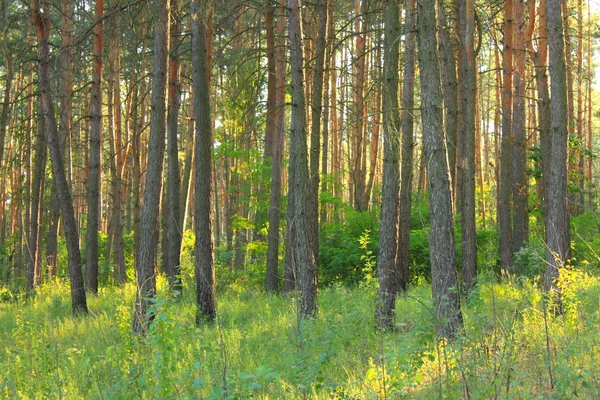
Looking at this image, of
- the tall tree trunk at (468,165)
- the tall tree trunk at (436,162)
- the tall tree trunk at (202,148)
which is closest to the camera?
the tall tree trunk at (436,162)

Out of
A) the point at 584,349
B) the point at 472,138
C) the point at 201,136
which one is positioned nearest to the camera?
the point at 584,349

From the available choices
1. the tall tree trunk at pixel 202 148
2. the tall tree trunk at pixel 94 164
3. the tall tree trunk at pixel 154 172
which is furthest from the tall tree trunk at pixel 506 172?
the tall tree trunk at pixel 94 164

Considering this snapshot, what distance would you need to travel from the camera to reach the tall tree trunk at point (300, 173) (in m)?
9.45

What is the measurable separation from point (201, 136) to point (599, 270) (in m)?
11.9

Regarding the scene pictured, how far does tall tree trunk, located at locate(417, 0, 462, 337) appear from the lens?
6.96m

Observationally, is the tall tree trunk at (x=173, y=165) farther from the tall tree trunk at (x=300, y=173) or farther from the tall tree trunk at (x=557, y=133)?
the tall tree trunk at (x=557, y=133)

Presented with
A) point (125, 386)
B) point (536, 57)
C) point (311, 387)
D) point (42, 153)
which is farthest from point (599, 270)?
point (42, 153)

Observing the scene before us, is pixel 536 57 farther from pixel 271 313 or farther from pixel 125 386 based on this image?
pixel 125 386

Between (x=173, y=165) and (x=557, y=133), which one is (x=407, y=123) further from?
(x=173, y=165)

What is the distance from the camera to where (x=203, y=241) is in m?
10.4

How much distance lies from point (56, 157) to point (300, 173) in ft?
19.5

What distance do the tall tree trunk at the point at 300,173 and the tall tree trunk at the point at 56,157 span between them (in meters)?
5.68

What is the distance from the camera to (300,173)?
31.1ft

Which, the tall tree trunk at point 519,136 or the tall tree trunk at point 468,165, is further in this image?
the tall tree trunk at point 519,136
